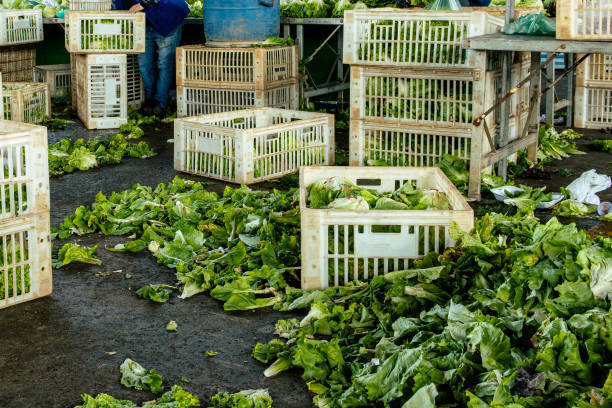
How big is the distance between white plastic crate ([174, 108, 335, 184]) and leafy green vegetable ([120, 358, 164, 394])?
133 inches

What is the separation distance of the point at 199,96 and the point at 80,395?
252 inches

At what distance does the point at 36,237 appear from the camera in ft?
14.0

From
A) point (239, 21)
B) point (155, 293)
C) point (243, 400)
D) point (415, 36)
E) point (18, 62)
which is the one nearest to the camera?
point (243, 400)

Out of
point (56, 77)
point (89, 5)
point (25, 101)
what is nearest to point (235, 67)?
point (25, 101)

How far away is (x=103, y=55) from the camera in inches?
370

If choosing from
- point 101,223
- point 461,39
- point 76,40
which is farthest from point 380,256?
point 76,40

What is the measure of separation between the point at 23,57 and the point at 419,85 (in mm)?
6600

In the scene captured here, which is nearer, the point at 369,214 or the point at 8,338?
the point at 8,338

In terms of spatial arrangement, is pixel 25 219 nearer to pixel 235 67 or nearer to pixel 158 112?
pixel 235 67

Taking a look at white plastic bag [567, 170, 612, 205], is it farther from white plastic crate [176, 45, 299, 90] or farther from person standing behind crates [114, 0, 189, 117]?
person standing behind crates [114, 0, 189, 117]

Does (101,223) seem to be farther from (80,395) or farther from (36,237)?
(80,395)

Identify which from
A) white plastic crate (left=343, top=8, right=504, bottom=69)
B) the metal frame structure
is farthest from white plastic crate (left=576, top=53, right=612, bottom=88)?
white plastic crate (left=343, top=8, right=504, bottom=69)

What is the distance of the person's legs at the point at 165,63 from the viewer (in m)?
10.3

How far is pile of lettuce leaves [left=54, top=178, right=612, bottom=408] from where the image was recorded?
283cm
